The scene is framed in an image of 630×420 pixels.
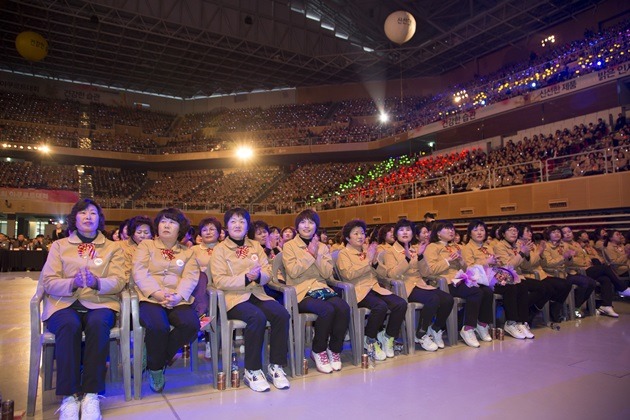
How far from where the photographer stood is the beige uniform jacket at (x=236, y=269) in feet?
13.2

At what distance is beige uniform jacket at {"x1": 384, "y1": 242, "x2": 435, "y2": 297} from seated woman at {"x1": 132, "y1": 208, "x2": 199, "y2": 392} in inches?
91.3

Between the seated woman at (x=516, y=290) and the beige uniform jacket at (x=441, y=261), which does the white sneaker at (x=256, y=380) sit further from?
the seated woman at (x=516, y=290)

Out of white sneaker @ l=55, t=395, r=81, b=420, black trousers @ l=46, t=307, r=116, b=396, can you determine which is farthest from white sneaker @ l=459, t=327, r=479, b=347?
white sneaker @ l=55, t=395, r=81, b=420

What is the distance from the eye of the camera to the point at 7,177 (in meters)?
23.5

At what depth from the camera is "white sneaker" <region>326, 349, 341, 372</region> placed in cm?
422

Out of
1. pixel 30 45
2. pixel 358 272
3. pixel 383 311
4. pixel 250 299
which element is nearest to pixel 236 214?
pixel 250 299

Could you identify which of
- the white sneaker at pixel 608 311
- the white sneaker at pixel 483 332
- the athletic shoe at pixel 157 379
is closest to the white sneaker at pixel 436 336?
the white sneaker at pixel 483 332

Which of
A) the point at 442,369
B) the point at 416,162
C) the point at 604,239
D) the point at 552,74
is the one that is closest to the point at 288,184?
the point at 416,162

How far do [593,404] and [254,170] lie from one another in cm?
2663

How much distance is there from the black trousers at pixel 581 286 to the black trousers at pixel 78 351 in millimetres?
6546

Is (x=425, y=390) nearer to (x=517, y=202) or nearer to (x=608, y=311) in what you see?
(x=608, y=311)

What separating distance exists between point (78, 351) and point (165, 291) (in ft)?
2.70

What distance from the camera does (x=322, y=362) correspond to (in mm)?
4176

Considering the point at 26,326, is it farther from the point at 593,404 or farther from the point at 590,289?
the point at 590,289
